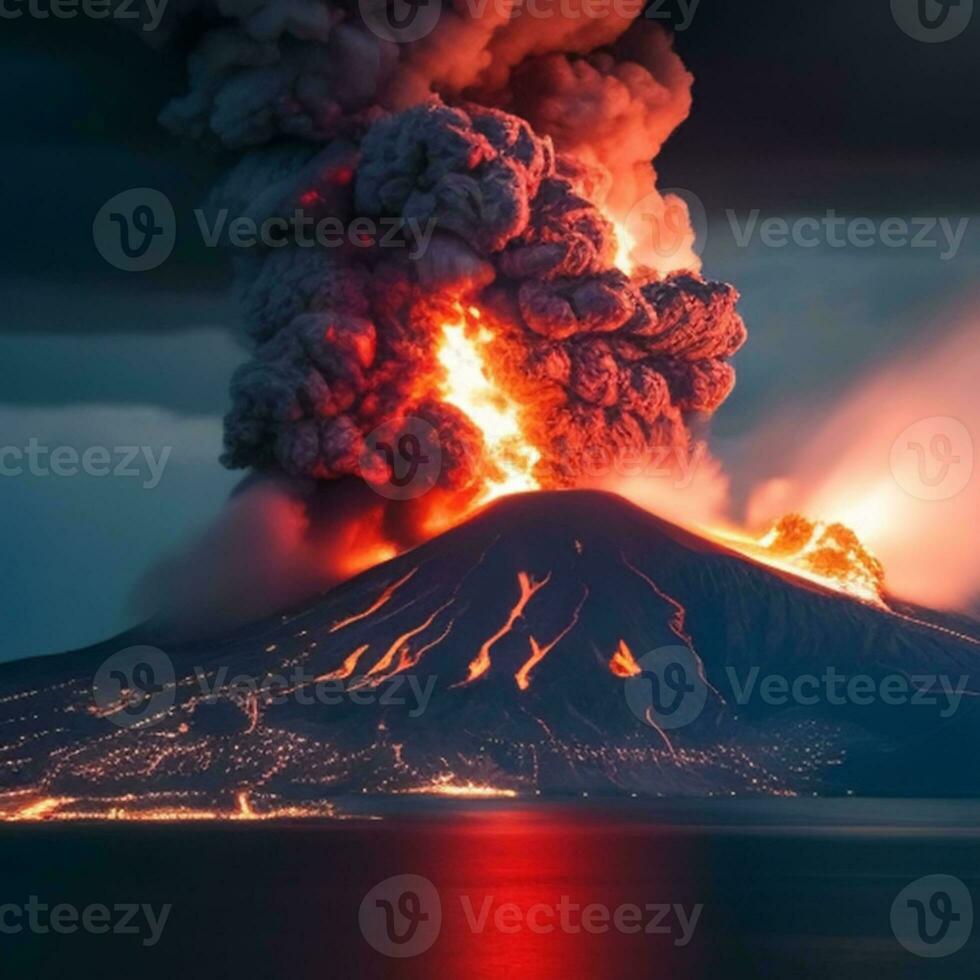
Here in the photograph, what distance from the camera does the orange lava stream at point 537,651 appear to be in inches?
4097

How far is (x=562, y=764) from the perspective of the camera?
Result: 101 meters

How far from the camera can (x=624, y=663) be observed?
4227 inches

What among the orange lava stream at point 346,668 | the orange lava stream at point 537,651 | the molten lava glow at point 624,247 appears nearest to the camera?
the molten lava glow at point 624,247

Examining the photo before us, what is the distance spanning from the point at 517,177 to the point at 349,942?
116 ft

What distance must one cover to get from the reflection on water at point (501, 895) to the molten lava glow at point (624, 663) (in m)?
7.31

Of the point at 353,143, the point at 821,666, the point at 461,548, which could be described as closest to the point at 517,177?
the point at 353,143

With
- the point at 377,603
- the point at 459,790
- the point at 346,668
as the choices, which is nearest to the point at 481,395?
the point at 346,668

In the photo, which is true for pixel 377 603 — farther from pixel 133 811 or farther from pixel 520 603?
pixel 133 811

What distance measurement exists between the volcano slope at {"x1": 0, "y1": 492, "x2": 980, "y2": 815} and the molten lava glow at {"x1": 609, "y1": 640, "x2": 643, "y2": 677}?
8cm

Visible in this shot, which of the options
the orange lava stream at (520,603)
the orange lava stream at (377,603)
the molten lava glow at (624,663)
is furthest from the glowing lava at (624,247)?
the molten lava glow at (624,663)

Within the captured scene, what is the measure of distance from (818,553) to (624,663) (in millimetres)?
10566

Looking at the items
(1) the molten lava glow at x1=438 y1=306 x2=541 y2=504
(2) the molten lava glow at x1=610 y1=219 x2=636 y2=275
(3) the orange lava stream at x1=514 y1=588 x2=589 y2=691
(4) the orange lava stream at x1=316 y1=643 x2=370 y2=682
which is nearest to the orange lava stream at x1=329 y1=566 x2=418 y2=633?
(4) the orange lava stream at x1=316 y1=643 x2=370 y2=682

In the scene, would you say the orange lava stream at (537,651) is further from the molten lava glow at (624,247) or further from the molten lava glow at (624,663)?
the molten lava glow at (624,247)

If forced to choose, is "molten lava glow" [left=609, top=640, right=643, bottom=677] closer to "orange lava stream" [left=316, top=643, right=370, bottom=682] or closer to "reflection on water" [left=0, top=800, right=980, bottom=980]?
"reflection on water" [left=0, top=800, right=980, bottom=980]
